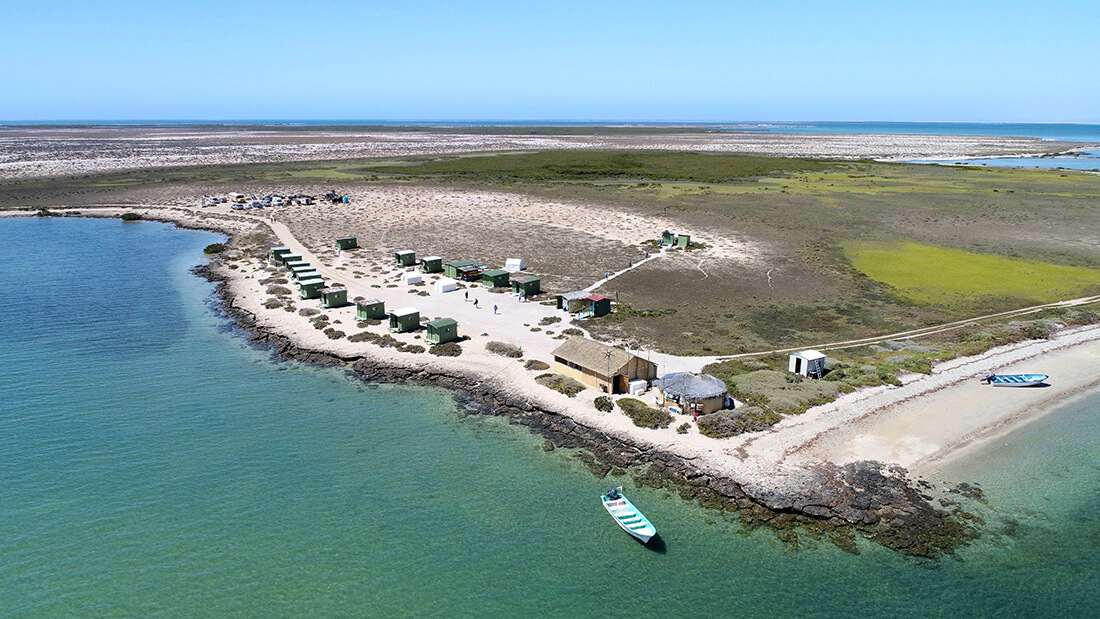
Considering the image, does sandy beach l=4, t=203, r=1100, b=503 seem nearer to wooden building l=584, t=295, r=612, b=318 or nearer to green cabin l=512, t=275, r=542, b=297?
green cabin l=512, t=275, r=542, b=297

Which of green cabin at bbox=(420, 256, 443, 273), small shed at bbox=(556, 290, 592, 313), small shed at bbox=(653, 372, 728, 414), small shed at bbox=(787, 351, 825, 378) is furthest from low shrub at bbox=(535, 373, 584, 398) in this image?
green cabin at bbox=(420, 256, 443, 273)

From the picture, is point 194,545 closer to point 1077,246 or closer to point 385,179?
point 1077,246

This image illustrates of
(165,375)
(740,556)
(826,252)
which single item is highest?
(826,252)

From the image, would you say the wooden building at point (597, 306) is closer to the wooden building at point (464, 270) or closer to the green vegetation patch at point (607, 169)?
the wooden building at point (464, 270)

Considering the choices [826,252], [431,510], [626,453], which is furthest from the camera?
[826,252]

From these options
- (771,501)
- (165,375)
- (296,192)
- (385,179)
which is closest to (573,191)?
(385,179)

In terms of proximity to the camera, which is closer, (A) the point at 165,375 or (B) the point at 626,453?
(B) the point at 626,453

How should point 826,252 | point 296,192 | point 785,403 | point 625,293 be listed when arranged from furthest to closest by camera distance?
point 296,192 → point 826,252 → point 625,293 → point 785,403

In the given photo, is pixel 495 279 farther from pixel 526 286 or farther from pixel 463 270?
pixel 463 270
